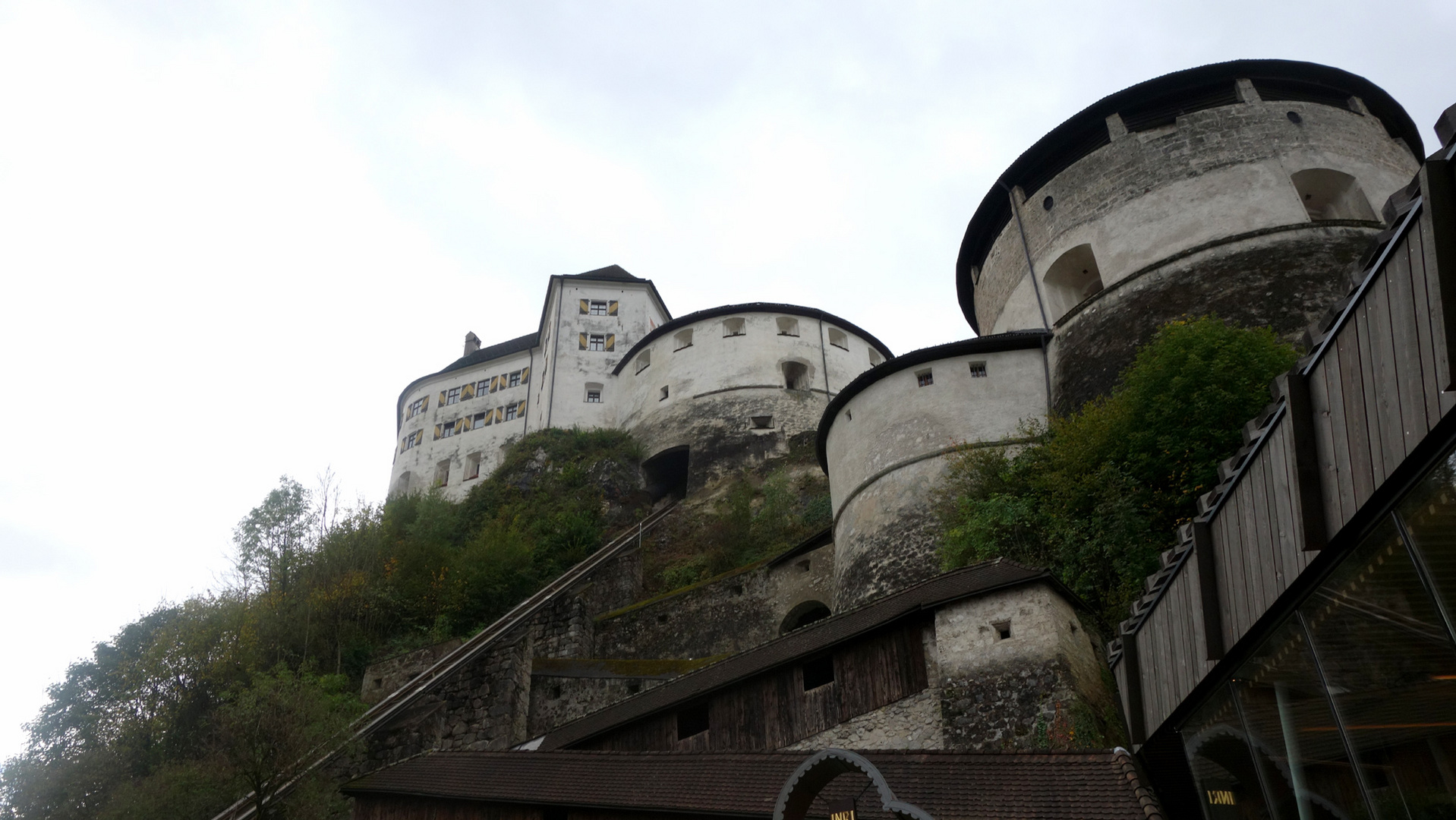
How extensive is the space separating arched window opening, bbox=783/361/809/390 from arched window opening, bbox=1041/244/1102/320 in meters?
12.7

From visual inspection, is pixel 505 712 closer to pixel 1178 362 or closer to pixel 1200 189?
pixel 1178 362

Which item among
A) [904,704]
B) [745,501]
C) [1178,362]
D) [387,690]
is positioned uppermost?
[745,501]

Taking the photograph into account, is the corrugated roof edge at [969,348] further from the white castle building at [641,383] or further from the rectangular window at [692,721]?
the white castle building at [641,383]

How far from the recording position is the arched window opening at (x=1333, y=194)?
17.9 m

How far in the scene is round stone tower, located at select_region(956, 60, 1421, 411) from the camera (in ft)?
54.2

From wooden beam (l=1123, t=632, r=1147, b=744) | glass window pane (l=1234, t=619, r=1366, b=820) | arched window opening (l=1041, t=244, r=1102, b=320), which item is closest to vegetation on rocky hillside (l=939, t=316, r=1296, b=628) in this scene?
wooden beam (l=1123, t=632, r=1147, b=744)

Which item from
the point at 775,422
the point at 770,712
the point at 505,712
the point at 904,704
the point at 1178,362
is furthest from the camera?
the point at 775,422

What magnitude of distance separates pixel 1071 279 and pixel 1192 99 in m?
4.22

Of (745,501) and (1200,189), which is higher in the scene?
(1200,189)

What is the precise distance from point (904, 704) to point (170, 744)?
46.0 feet

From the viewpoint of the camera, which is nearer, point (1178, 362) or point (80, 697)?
point (1178, 362)

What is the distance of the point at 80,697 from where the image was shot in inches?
787

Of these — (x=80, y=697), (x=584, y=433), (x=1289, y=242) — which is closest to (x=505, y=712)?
(x=80, y=697)

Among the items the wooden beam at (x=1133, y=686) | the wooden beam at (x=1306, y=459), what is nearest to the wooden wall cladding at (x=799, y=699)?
the wooden beam at (x=1133, y=686)
